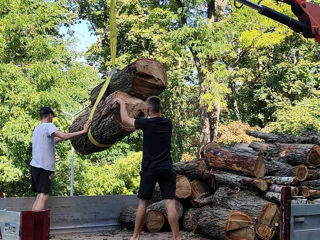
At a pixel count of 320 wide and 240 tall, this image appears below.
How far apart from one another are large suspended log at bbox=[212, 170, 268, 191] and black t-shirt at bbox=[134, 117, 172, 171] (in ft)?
5.17

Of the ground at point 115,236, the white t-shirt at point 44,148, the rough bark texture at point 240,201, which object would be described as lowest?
the ground at point 115,236

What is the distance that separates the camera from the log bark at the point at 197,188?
23.0ft

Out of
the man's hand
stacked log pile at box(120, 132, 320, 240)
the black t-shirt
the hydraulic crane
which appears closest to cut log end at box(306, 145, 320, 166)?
stacked log pile at box(120, 132, 320, 240)

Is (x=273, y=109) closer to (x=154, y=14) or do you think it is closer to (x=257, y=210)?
(x=154, y=14)

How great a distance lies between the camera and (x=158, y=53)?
22.6m

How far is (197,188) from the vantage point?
23.3 feet

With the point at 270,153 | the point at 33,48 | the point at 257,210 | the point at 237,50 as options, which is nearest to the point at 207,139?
the point at 237,50

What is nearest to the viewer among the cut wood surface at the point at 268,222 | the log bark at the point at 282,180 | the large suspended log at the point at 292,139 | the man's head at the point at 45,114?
the cut wood surface at the point at 268,222

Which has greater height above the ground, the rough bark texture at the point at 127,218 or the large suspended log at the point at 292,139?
the large suspended log at the point at 292,139

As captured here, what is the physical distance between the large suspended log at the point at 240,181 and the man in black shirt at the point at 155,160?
1476 mm

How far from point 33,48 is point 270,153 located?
8702 mm

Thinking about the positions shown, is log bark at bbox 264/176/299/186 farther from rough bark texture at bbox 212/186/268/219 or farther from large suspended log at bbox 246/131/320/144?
large suspended log at bbox 246/131/320/144

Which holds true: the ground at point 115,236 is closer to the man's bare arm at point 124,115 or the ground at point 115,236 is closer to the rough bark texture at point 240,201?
the rough bark texture at point 240,201

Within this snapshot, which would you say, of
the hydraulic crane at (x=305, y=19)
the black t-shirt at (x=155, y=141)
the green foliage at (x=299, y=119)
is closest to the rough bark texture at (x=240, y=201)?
the black t-shirt at (x=155, y=141)
